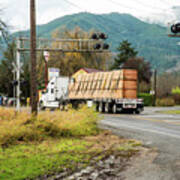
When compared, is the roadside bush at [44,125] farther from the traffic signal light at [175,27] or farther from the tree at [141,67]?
the tree at [141,67]

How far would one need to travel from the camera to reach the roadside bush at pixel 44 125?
10545mm

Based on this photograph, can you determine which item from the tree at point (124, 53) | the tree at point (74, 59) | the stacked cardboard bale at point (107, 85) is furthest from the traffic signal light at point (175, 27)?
the tree at point (124, 53)

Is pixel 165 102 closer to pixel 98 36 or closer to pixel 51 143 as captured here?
pixel 98 36

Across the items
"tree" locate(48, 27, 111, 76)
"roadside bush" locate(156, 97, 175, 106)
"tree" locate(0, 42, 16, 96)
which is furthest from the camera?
"tree" locate(0, 42, 16, 96)

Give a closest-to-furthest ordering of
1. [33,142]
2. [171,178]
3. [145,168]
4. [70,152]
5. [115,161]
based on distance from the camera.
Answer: [171,178] < [145,168] < [115,161] < [70,152] < [33,142]

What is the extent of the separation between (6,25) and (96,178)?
8200 millimetres

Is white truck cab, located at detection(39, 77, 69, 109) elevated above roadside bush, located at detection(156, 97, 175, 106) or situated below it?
above

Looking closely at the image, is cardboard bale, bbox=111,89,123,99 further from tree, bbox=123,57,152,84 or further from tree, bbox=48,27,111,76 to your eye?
tree, bbox=123,57,152,84

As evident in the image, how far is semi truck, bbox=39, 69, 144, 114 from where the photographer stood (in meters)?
27.2

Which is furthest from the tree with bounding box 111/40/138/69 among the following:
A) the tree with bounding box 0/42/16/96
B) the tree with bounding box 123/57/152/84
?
the tree with bounding box 0/42/16/96

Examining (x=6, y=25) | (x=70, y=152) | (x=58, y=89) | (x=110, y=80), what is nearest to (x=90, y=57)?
(x=58, y=89)

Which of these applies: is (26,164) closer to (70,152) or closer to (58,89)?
(70,152)

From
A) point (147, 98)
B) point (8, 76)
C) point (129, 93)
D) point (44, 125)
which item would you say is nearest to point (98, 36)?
point (129, 93)

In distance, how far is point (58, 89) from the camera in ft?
109
